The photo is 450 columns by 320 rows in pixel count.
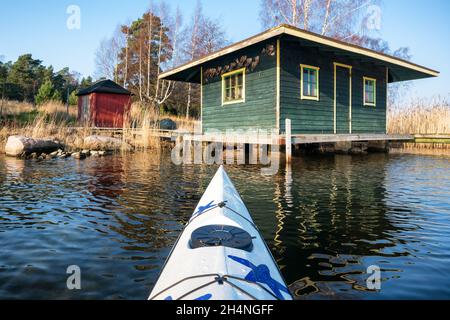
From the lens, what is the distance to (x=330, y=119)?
14.0 meters

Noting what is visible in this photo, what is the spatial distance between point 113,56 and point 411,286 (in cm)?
4123

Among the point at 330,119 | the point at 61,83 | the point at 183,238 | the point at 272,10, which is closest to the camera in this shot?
the point at 183,238

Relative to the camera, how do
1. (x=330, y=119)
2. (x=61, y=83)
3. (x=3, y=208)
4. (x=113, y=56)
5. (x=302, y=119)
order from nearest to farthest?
(x=3, y=208) → (x=302, y=119) → (x=330, y=119) → (x=113, y=56) → (x=61, y=83)

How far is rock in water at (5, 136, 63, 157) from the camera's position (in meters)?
12.8

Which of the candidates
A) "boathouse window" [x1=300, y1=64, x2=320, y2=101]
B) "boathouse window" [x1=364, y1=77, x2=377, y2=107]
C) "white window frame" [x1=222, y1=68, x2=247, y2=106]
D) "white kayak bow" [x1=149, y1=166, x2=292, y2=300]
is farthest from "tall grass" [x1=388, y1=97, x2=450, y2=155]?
"white kayak bow" [x1=149, y1=166, x2=292, y2=300]

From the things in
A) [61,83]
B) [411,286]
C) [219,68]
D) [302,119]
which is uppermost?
[61,83]

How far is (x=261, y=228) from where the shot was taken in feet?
14.1

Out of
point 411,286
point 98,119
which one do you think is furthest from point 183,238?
point 98,119

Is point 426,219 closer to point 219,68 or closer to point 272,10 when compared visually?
point 219,68

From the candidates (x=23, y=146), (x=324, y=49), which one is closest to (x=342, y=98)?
(x=324, y=49)

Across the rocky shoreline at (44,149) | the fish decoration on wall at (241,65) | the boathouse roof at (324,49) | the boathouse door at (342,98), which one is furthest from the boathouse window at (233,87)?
the rocky shoreline at (44,149)

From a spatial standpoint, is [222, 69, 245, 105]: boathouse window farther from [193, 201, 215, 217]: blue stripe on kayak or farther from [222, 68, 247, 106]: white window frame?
[193, 201, 215, 217]: blue stripe on kayak

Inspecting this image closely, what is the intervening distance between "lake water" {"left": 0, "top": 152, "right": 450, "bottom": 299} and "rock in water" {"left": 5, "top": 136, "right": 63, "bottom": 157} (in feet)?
17.7

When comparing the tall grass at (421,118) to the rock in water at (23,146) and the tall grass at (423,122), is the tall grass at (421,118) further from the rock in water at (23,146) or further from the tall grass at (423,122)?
the rock in water at (23,146)
